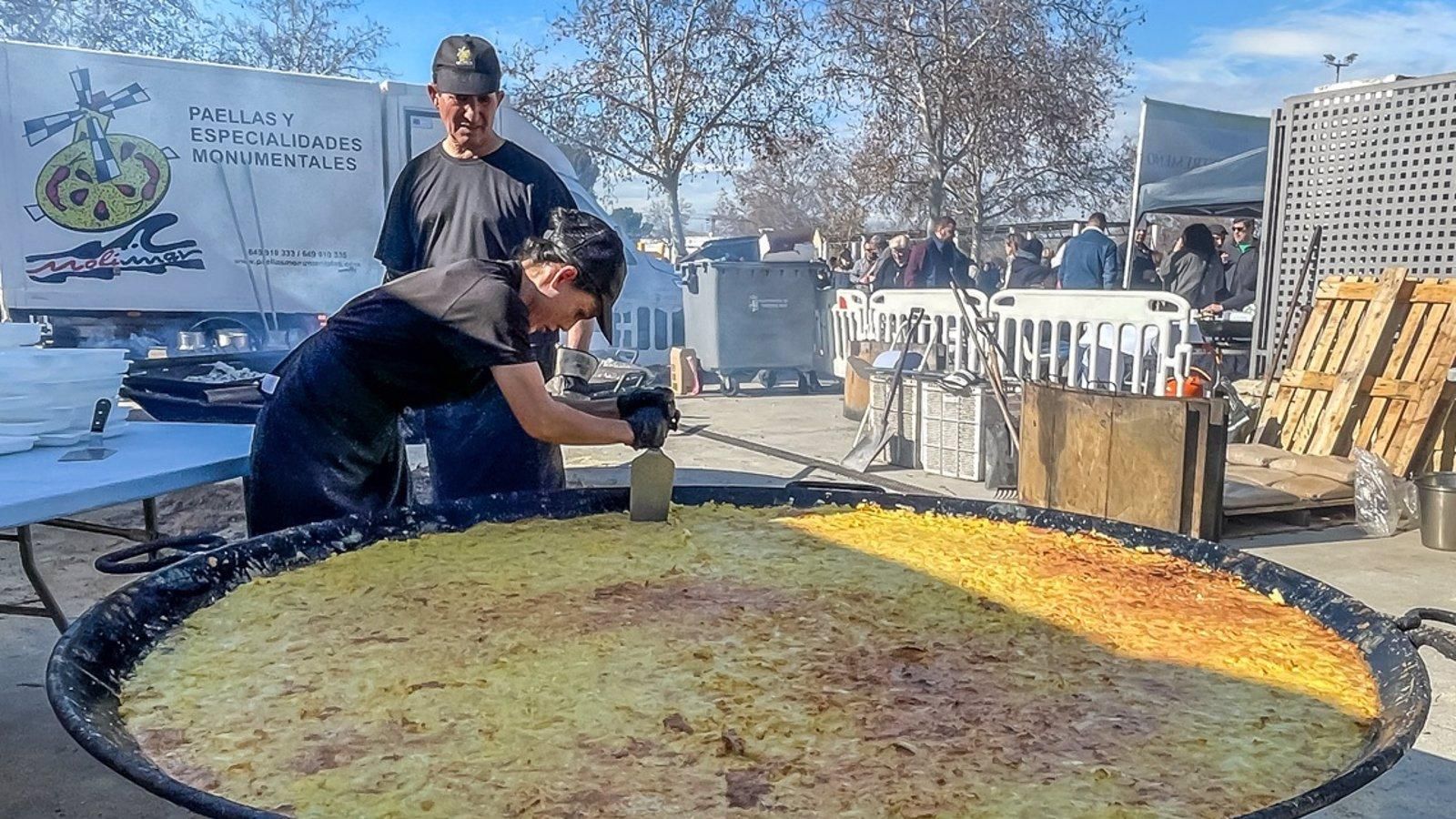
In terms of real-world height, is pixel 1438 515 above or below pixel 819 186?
below

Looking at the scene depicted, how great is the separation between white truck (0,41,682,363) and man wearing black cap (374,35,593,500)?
6.53 meters

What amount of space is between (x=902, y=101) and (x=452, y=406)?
51.1 ft

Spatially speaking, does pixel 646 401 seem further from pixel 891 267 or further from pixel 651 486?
pixel 891 267

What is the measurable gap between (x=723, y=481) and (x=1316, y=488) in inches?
144

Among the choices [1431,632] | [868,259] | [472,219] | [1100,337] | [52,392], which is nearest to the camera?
[1431,632]

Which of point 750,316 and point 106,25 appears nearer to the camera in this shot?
point 750,316

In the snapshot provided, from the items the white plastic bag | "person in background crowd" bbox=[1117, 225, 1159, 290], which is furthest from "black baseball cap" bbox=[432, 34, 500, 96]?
"person in background crowd" bbox=[1117, 225, 1159, 290]

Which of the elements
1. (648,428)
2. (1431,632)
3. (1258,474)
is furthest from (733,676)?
(1258,474)

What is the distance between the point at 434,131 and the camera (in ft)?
32.4

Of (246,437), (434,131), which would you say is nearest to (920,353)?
(434,131)

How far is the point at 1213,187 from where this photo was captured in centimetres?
1113

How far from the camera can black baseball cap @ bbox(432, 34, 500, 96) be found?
3.40 meters

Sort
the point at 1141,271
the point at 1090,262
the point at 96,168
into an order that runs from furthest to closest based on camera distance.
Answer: the point at 1141,271
the point at 1090,262
the point at 96,168

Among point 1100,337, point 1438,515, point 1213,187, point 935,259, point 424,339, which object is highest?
point 1213,187
